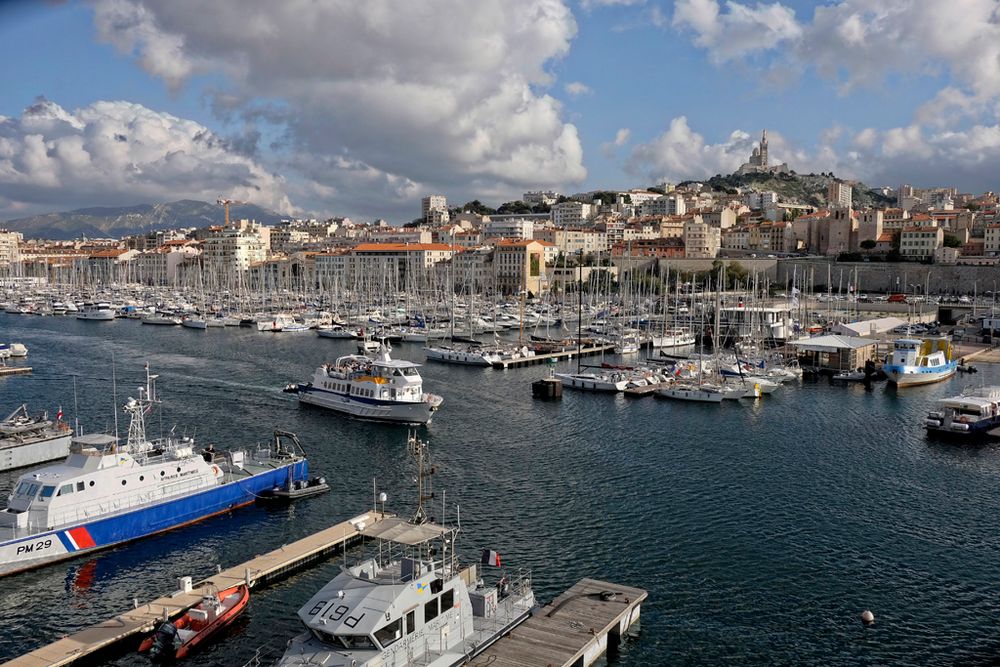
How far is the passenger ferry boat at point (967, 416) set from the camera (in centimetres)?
2823

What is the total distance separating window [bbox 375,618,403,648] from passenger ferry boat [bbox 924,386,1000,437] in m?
24.4

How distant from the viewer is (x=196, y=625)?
529 inches

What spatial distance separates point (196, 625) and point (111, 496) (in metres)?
5.78

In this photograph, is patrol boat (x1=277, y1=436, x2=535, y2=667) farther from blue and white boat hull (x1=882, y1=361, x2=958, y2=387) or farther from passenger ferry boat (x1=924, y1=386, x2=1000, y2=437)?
blue and white boat hull (x1=882, y1=361, x2=958, y2=387)

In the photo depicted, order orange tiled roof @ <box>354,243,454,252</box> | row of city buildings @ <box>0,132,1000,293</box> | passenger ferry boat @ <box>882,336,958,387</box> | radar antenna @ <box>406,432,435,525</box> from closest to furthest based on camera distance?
radar antenna @ <box>406,432,435,525</box>, passenger ferry boat @ <box>882,336,958,387</box>, row of city buildings @ <box>0,132,1000,293</box>, orange tiled roof @ <box>354,243,454,252</box>

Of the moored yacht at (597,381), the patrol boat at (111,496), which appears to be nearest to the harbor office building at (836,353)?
the moored yacht at (597,381)

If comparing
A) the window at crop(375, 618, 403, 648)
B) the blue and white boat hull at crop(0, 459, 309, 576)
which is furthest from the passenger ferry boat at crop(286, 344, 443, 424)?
the window at crop(375, 618, 403, 648)

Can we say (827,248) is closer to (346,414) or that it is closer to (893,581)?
(346,414)

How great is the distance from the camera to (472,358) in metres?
45.7

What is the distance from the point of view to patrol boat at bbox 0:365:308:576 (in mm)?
16578

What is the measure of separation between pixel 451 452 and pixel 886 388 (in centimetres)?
2442

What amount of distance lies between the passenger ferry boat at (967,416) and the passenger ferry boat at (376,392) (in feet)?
60.2

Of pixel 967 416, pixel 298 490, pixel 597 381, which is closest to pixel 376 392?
pixel 298 490

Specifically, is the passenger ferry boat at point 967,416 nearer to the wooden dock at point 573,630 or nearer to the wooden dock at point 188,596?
the wooden dock at point 573,630
